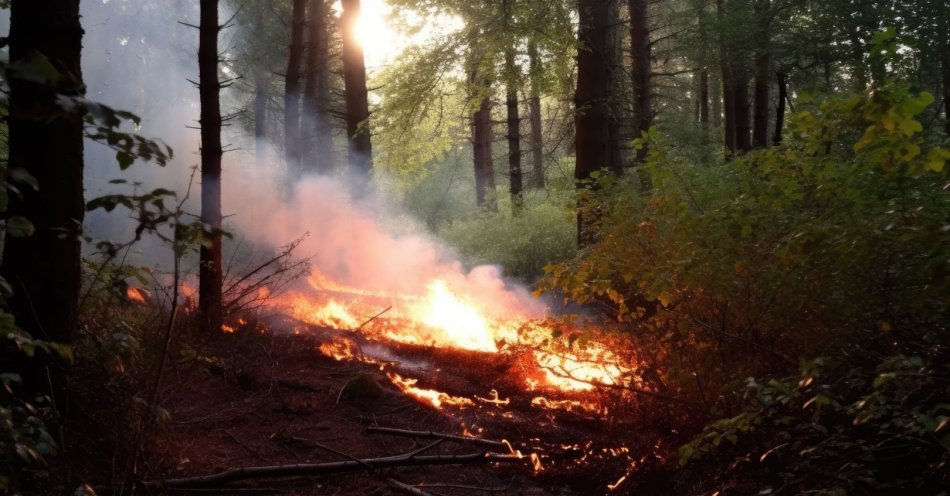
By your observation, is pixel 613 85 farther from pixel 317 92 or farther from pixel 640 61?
pixel 317 92

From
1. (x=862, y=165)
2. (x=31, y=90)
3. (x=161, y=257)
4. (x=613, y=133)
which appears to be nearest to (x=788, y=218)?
(x=862, y=165)

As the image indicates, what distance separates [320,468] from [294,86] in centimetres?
1597

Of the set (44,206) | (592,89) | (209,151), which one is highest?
(592,89)

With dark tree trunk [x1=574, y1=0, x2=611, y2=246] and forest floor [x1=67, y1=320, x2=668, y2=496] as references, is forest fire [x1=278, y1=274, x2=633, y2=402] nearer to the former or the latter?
forest floor [x1=67, y1=320, x2=668, y2=496]

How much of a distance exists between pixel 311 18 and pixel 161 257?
10588mm

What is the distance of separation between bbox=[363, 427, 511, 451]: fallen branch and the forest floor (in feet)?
0.13

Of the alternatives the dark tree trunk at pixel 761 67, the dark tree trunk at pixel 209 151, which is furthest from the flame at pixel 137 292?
the dark tree trunk at pixel 761 67

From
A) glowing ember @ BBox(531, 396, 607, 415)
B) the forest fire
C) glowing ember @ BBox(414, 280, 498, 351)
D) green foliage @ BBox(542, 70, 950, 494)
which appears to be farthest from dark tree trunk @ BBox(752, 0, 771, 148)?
green foliage @ BBox(542, 70, 950, 494)

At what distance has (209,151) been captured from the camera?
8.55 metres

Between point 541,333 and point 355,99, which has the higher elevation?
point 355,99

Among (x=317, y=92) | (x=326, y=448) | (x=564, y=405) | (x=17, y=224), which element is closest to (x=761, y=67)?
(x=564, y=405)

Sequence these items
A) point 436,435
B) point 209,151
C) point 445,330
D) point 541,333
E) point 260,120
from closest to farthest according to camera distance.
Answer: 1. point 436,435
2. point 541,333
3. point 209,151
4. point 445,330
5. point 260,120

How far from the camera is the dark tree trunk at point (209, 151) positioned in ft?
27.6

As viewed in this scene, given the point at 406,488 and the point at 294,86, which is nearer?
the point at 406,488
